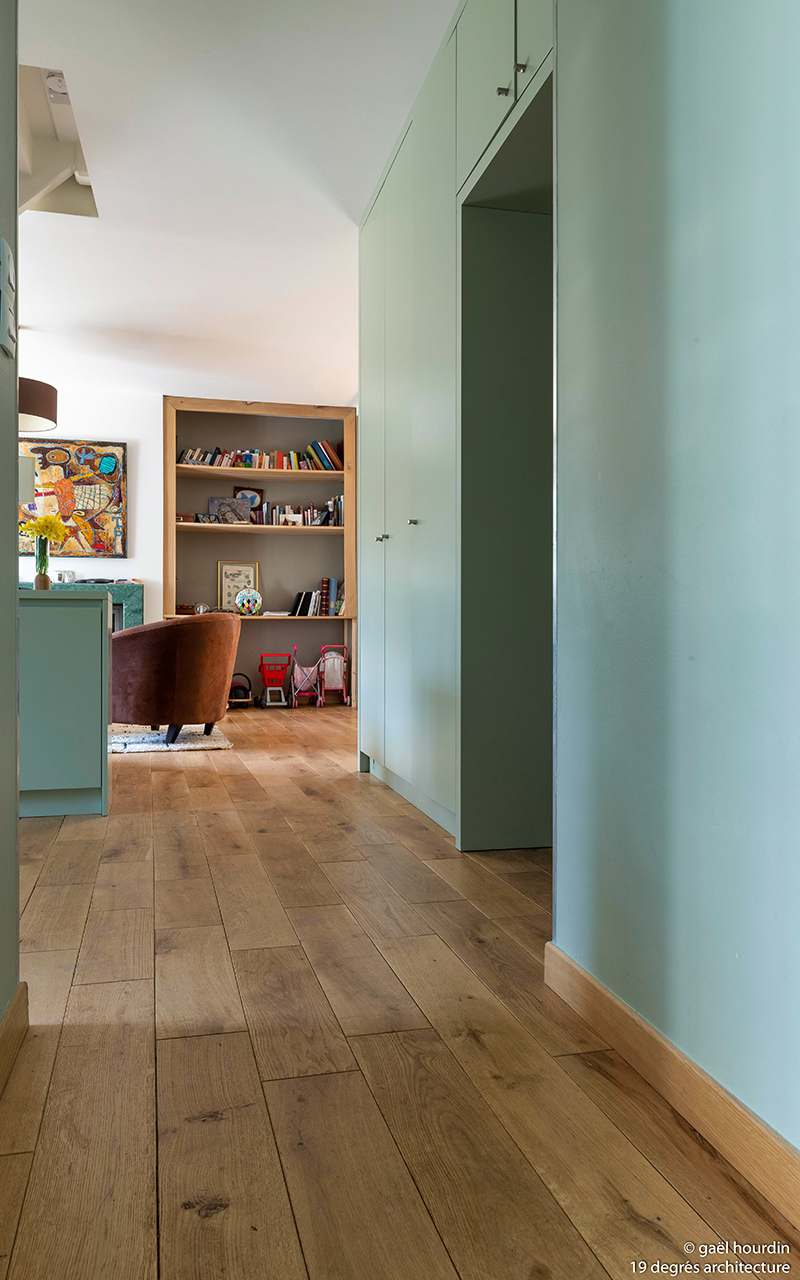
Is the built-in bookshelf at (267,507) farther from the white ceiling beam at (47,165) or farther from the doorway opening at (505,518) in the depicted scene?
the doorway opening at (505,518)

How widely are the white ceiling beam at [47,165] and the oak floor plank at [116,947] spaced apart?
132 inches

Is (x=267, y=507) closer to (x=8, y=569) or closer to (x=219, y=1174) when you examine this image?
(x=8, y=569)

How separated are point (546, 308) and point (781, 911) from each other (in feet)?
7.12

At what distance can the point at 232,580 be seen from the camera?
784 centimetres

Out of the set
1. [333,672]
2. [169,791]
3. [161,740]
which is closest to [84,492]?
[333,672]

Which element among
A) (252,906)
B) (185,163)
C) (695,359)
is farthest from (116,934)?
(185,163)

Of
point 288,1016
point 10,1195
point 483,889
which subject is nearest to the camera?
point 10,1195

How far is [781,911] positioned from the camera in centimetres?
100

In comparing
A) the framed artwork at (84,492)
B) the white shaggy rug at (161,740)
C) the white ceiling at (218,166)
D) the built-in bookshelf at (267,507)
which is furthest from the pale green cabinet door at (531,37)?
the framed artwork at (84,492)

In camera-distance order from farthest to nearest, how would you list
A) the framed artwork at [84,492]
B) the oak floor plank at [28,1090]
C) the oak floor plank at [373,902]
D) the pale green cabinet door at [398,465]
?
the framed artwork at [84,492]
the pale green cabinet door at [398,465]
the oak floor plank at [373,902]
the oak floor plank at [28,1090]

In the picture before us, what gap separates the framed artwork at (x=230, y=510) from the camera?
780cm

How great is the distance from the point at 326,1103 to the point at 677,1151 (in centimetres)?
47

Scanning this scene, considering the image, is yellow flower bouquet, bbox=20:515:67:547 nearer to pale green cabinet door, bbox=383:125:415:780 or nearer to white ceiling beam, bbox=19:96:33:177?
pale green cabinet door, bbox=383:125:415:780

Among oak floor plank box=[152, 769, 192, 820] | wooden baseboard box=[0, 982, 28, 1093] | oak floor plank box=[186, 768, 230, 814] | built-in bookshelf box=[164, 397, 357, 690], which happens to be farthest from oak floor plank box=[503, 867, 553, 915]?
built-in bookshelf box=[164, 397, 357, 690]
